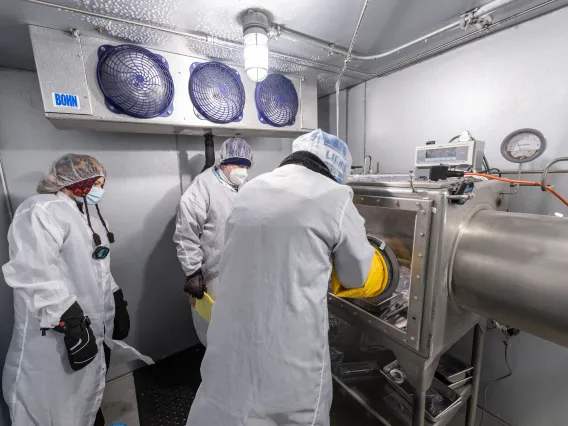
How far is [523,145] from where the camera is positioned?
1266 mm

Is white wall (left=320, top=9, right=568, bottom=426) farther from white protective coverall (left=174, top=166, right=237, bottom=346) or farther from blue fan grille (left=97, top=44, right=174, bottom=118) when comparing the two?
blue fan grille (left=97, top=44, right=174, bottom=118)

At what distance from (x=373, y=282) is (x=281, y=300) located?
34cm

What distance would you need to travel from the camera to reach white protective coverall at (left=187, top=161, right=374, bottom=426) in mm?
786

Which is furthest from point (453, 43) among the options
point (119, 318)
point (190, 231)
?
point (119, 318)

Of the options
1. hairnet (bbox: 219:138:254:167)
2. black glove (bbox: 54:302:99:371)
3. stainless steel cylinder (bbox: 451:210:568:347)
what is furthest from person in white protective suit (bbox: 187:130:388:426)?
hairnet (bbox: 219:138:254:167)

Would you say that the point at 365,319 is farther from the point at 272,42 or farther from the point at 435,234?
the point at 272,42

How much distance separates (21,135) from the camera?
1481mm

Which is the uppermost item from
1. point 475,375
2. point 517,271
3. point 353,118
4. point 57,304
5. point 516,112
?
point 353,118

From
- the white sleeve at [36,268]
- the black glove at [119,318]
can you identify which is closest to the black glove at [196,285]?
the black glove at [119,318]

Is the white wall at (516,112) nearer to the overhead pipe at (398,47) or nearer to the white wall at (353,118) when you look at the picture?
the overhead pipe at (398,47)

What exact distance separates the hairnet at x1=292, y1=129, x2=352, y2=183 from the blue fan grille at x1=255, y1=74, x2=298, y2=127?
875 millimetres

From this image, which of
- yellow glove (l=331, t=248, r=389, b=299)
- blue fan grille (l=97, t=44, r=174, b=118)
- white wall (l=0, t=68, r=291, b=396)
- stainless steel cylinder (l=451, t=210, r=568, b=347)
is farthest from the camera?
white wall (l=0, t=68, r=291, b=396)

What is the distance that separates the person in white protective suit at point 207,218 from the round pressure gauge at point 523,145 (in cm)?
146

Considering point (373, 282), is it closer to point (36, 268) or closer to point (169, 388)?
point (36, 268)
